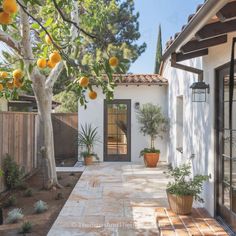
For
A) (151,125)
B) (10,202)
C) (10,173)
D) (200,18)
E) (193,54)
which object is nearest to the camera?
(200,18)

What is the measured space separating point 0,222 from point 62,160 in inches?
326

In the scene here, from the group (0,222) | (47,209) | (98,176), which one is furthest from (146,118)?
(0,222)

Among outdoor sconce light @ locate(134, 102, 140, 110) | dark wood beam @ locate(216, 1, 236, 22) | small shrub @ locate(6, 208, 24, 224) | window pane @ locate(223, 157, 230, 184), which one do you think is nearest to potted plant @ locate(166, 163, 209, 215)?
window pane @ locate(223, 157, 230, 184)

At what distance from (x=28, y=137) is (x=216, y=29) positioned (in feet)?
23.6

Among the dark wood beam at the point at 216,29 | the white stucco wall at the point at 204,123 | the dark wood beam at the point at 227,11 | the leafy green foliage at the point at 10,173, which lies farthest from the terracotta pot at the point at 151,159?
the dark wood beam at the point at 227,11

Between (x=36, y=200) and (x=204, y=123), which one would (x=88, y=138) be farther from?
(x=204, y=123)

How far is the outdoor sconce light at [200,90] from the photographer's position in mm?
5953

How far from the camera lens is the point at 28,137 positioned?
9.97 metres

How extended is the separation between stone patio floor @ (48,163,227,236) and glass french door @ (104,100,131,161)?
322 cm

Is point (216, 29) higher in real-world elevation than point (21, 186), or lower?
higher

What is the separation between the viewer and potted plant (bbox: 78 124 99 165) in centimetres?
1221

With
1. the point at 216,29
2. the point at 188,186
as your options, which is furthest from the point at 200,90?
the point at 216,29

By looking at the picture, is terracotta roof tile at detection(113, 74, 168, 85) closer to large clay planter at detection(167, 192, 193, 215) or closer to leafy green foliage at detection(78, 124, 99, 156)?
leafy green foliage at detection(78, 124, 99, 156)

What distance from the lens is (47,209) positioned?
6.56 meters
